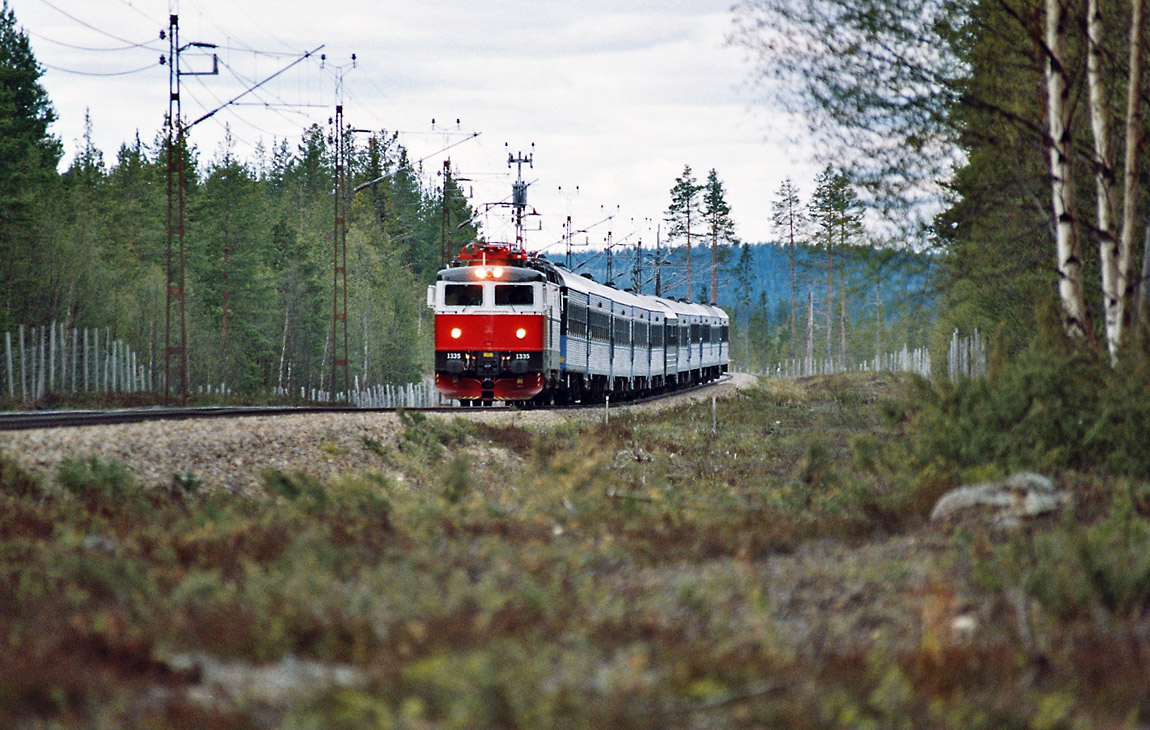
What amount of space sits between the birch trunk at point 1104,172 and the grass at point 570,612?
3348 mm

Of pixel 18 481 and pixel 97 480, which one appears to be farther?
pixel 97 480

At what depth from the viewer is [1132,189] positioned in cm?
1211

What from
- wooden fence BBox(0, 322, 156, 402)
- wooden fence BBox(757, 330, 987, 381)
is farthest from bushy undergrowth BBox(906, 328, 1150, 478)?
wooden fence BBox(0, 322, 156, 402)

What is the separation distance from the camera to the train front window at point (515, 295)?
1064 inches

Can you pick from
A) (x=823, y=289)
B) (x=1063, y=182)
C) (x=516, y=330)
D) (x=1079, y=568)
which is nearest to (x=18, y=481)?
(x=1079, y=568)

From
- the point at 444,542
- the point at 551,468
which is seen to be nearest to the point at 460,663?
the point at 444,542

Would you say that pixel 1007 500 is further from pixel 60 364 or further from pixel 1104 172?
pixel 60 364

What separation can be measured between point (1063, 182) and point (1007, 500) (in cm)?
527

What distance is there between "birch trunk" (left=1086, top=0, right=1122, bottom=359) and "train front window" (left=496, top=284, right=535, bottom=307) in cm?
1583

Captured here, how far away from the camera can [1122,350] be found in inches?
440

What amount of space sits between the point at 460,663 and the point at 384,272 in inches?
3125

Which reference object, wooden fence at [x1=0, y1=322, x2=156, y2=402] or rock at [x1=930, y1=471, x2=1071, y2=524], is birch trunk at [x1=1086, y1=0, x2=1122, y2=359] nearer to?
rock at [x1=930, y1=471, x2=1071, y2=524]

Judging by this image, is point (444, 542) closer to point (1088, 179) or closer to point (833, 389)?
point (1088, 179)

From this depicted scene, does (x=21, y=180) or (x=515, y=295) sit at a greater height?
(x=21, y=180)
